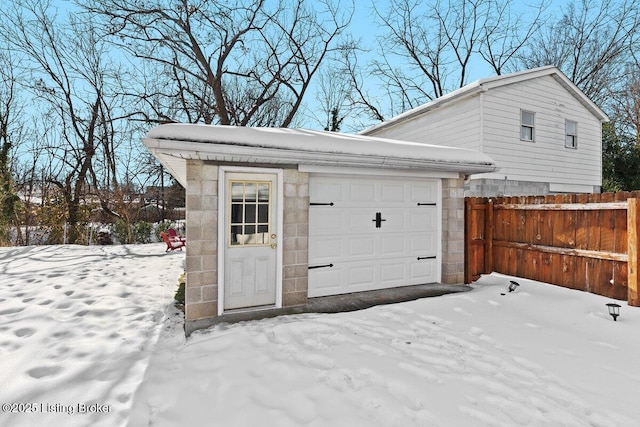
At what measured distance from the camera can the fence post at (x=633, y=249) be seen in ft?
13.9

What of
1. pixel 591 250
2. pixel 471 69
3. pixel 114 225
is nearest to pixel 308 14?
pixel 471 69

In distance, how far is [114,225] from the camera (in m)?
13.9

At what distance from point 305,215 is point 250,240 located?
0.87m

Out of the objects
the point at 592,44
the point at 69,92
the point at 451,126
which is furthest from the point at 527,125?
the point at 69,92

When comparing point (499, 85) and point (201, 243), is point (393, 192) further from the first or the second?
point (499, 85)

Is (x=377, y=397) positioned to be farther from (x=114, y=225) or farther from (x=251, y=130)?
(x=114, y=225)

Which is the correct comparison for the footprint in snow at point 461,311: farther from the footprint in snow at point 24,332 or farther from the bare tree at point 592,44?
the bare tree at point 592,44

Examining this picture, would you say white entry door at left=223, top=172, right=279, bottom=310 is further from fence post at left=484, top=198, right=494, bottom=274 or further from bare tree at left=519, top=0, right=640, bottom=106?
bare tree at left=519, top=0, right=640, bottom=106

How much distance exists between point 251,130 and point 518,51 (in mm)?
19915

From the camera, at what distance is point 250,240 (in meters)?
4.30

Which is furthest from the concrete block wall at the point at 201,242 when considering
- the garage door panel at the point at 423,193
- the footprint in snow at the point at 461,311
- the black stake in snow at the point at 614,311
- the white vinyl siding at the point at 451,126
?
the white vinyl siding at the point at 451,126

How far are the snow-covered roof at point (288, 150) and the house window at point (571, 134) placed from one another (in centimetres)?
772

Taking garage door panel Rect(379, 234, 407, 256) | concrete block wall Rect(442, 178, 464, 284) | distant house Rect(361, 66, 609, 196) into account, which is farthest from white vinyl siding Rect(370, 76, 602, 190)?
garage door panel Rect(379, 234, 407, 256)

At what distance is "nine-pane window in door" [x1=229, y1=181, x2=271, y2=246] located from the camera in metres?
4.20
